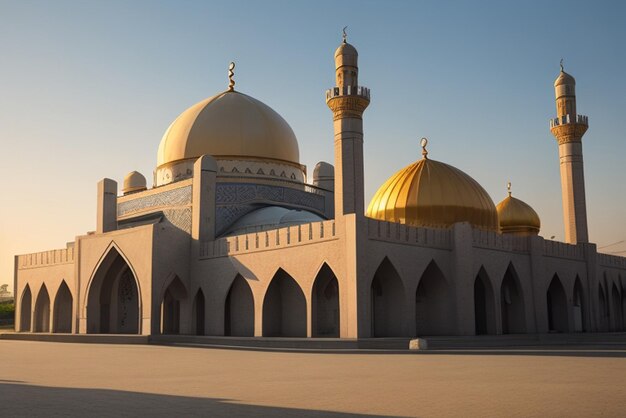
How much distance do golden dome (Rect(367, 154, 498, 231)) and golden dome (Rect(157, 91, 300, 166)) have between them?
5147 mm

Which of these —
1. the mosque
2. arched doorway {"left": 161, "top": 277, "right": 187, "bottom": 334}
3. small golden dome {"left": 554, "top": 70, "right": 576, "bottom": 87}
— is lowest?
arched doorway {"left": 161, "top": 277, "right": 187, "bottom": 334}

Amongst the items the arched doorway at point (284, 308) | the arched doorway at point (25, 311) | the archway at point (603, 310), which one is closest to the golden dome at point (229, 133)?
the arched doorway at point (284, 308)

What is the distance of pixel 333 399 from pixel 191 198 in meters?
16.5

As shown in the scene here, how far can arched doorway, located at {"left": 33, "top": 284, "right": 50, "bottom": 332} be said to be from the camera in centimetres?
2662

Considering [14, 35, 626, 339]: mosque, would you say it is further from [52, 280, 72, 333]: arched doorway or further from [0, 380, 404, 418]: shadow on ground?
[0, 380, 404, 418]: shadow on ground

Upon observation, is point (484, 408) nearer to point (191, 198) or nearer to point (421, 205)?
point (421, 205)

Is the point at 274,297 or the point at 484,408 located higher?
the point at 274,297

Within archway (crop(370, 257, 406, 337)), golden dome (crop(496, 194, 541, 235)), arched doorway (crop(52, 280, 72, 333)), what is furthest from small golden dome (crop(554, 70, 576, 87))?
arched doorway (crop(52, 280, 72, 333))

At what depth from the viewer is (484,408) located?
5.32 metres

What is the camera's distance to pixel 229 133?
24.0 m

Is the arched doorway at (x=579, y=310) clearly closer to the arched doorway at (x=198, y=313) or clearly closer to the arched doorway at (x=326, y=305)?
the arched doorway at (x=326, y=305)

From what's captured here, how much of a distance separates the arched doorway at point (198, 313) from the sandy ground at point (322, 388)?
10.3m

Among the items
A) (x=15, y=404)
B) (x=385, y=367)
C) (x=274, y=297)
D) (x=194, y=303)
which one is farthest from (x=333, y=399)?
(x=194, y=303)

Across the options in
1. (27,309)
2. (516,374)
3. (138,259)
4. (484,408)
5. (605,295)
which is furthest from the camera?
(27,309)
